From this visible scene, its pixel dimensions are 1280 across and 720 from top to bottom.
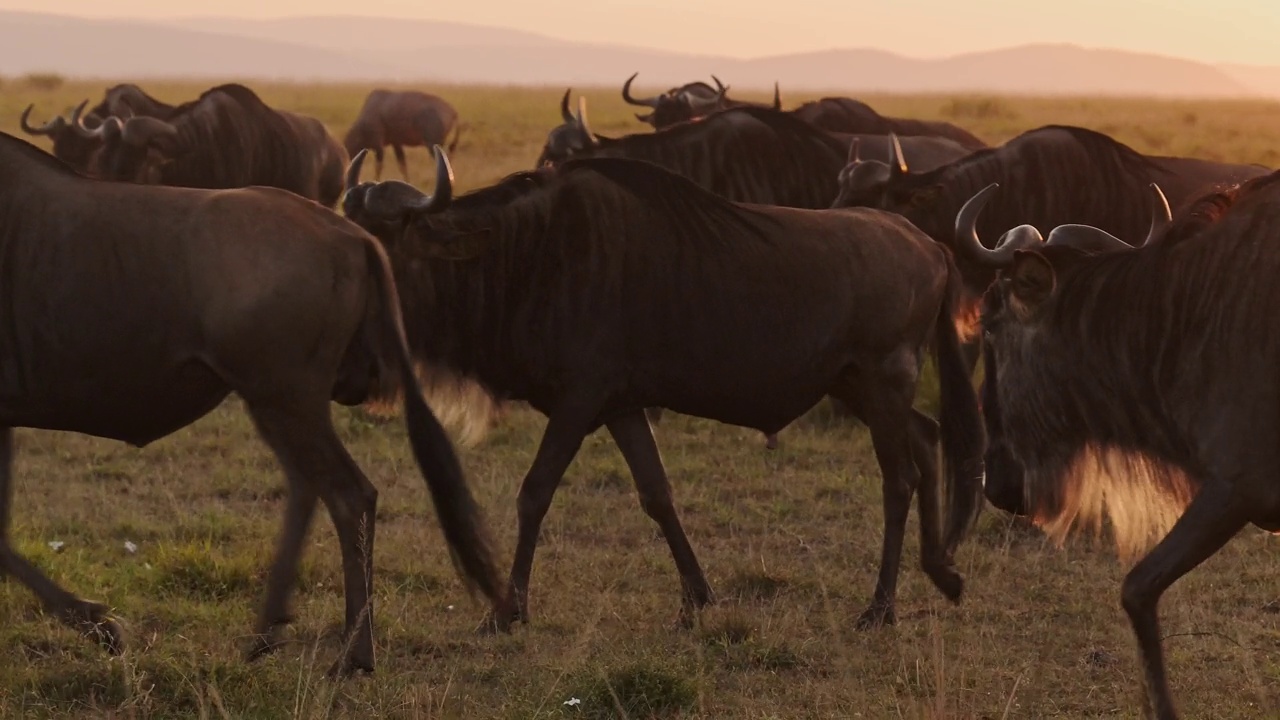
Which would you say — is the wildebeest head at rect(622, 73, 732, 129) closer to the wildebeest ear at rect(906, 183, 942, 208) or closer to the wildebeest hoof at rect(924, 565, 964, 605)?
the wildebeest ear at rect(906, 183, 942, 208)

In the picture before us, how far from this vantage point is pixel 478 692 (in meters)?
4.44

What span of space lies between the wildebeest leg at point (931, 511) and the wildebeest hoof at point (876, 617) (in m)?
0.24

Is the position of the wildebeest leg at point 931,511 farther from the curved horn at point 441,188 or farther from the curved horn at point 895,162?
the curved horn at point 895,162

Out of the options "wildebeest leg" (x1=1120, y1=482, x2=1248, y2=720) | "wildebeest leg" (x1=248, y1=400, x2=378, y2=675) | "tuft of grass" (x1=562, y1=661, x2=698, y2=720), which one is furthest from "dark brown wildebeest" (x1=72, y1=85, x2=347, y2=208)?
"wildebeest leg" (x1=1120, y1=482, x2=1248, y2=720)

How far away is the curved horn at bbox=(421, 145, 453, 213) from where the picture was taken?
4941 millimetres

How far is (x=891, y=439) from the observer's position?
17.4 ft

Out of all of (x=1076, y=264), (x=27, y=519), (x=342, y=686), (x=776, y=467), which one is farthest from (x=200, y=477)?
(x=1076, y=264)

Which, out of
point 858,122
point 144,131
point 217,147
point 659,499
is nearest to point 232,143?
Answer: point 217,147

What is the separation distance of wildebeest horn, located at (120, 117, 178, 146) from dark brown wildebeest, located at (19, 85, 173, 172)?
19.0 inches

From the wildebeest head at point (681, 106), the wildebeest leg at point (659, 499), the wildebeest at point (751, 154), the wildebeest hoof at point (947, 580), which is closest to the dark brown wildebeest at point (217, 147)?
the wildebeest head at point (681, 106)

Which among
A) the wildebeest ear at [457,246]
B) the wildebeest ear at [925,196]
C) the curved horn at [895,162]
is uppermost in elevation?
the wildebeest ear at [457,246]

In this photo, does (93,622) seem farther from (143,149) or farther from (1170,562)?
(143,149)

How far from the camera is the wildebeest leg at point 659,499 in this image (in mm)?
5375

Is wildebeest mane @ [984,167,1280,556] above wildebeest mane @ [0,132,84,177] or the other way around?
the other way around
